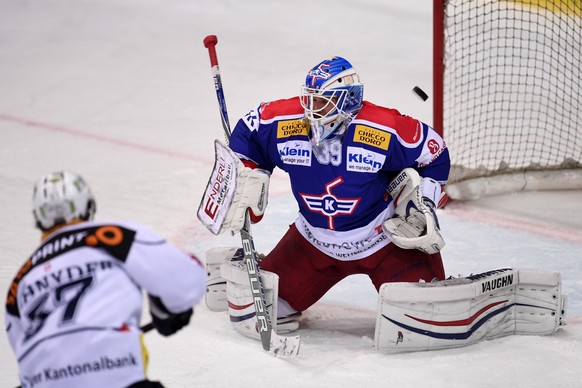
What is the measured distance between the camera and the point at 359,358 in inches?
144

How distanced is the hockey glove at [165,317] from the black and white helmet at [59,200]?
0.27 m

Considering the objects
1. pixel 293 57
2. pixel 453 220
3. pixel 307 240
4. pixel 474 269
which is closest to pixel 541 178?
pixel 453 220

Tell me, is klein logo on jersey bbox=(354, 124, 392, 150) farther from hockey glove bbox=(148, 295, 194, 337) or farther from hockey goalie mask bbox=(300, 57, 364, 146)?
hockey glove bbox=(148, 295, 194, 337)

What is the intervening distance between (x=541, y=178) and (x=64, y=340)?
3.87 meters

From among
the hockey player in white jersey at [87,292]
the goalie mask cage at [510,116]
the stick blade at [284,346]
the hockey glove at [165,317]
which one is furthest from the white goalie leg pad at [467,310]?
the goalie mask cage at [510,116]

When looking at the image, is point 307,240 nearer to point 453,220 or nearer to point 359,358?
point 359,358

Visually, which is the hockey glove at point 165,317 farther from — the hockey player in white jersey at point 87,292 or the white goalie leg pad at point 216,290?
the white goalie leg pad at point 216,290

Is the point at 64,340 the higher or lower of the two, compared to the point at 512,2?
lower

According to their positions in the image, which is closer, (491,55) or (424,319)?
(424,319)

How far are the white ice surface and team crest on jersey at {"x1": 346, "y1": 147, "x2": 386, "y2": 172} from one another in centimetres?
63

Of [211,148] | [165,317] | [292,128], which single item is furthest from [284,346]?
[211,148]

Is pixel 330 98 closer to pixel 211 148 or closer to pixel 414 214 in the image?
pixel 414 214

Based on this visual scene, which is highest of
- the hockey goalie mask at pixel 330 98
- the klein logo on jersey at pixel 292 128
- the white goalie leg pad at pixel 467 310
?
the hockey goalie mask at pixel 330 98

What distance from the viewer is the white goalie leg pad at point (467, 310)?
12.1 ft
